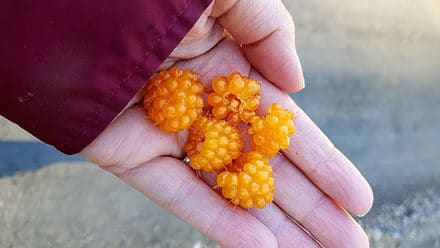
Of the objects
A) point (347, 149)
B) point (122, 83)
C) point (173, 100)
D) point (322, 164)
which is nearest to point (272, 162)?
point (322, 164)

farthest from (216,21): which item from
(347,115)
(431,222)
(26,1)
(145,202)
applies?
(431,222)

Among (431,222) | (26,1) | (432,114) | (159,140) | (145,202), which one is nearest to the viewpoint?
(26,1)

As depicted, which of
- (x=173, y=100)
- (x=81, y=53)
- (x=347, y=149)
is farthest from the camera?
(x=347, y=149)

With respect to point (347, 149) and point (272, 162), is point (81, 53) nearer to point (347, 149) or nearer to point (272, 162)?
point (272, 162)

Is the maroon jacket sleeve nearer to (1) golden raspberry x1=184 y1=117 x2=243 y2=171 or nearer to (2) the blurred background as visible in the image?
(1) golden raspberry x1=184 y1=117 x2=243 y2=171

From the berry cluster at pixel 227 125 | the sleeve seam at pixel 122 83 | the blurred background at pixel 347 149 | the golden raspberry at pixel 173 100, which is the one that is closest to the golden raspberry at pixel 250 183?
the berry cluster at pixel 227 125

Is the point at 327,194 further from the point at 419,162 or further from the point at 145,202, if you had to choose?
the point at 419,162

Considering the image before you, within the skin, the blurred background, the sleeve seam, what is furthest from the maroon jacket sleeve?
the blurred background
